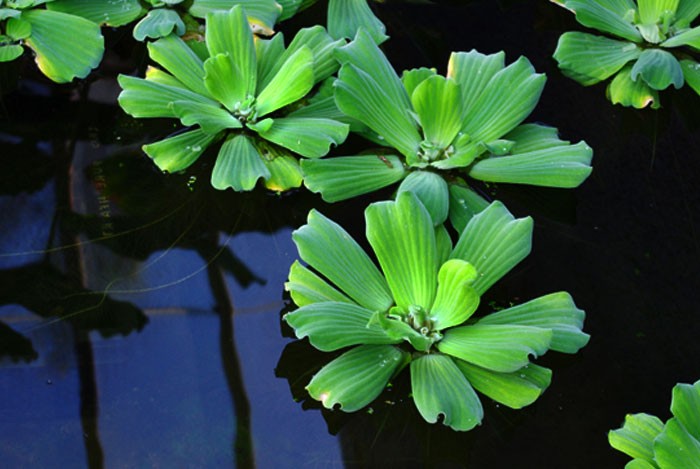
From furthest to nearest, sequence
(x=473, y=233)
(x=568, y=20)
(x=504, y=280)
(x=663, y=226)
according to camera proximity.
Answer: (x=568, y=20) < (x=663, y=226) < (x=504, y=280) < (x=473, y=233)

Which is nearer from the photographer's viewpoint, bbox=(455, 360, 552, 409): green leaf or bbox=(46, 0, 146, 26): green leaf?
bbox=(455, 360, 552, 409): green leaf

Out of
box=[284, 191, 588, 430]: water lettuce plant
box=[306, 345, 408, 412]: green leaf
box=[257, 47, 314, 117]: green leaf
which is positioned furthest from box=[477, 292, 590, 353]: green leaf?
box=[257, 47, 314, 117]: green leaf

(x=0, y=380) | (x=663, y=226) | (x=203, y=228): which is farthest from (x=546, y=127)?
(x=0, y=380)

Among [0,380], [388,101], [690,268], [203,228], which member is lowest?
[0,380]

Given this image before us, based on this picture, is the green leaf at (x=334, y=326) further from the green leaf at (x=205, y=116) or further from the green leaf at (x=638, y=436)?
the green leaf at (x=205, y=116)

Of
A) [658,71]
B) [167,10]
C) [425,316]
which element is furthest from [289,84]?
[658,71]

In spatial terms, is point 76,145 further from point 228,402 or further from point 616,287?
point 616,287

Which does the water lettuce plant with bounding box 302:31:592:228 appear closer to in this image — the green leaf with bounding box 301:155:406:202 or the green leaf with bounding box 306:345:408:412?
the green leaf with bounding box 301:155:406:202
